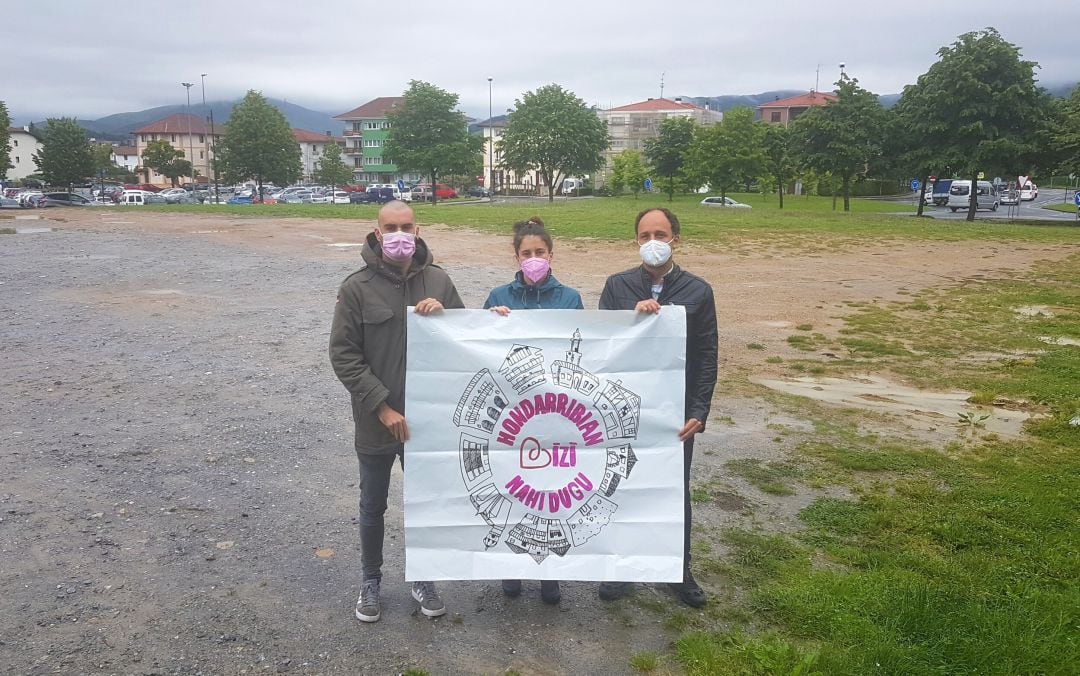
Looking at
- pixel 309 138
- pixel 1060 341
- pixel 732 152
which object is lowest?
pixel 1060 341

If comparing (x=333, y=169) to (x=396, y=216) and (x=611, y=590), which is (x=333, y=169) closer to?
(x=396, y=216)

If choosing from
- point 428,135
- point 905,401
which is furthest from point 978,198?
point 905,401

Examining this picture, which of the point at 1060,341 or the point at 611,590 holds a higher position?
the point at 1060,341

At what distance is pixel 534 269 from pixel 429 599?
168 centimetres

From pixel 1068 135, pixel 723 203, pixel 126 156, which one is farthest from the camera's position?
pixel 126 156

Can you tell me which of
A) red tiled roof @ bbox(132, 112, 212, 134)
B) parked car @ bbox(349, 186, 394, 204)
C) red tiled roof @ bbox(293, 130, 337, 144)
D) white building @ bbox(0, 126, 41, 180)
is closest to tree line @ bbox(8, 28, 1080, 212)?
parked car @ bbox(349, 186, 394, 204)

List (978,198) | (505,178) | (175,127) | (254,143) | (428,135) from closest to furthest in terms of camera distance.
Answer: (978,198), (254,143), (428,135), (505,178), (175,127)

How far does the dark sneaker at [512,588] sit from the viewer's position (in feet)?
13.0

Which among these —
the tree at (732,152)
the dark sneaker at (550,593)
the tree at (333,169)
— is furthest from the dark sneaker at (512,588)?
the tree at (333,169)

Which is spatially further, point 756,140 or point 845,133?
point 756,140

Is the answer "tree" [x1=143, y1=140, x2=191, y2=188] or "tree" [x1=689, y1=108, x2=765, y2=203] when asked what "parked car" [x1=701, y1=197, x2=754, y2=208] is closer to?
"tree" [x1=689, y1=108, x2=765, y2=203]

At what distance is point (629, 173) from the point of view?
2721 inches

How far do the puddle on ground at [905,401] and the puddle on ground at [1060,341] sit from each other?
11.3 feet

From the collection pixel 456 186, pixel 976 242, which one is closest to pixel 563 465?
pixel 976 242
